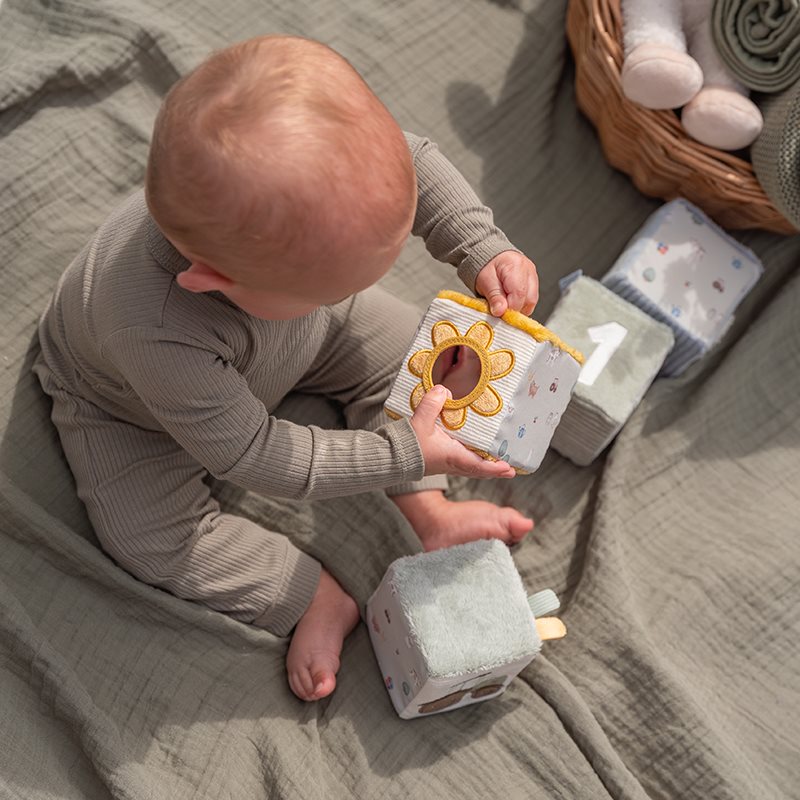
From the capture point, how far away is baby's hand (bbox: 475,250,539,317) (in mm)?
969

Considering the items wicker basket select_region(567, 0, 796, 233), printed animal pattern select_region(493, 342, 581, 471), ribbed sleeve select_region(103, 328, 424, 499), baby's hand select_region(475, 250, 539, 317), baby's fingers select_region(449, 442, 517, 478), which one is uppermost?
wicker basket select_region(567, 0, 796, 233)

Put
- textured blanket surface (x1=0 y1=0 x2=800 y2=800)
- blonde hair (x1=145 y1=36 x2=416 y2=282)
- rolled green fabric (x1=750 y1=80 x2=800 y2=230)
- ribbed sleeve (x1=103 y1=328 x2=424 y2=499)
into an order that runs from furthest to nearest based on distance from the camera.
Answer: rolled green fabric (x1=750 y1=80 x2=800 y2=230), textured blanket surface (x1=0 y1=0 x2=800 y2=800), ribbed sleeve (x1=103 y1=328 x2=424 y2=499), blonde hair (x1=145 y1=36 x2=416 y2=282)

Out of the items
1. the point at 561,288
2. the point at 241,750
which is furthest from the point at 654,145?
the point at 241,750

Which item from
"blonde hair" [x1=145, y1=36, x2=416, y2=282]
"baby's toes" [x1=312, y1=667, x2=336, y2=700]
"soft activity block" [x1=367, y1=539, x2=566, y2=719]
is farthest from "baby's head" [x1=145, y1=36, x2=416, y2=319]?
"baby's toes" [x1=312, y1=667, x2=336, y2=700]

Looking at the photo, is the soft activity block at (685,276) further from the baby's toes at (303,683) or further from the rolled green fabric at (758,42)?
the baby's toes at (303,683)

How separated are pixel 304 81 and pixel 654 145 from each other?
66 centimetres

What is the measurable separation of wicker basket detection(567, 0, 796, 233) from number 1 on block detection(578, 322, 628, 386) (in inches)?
9.8

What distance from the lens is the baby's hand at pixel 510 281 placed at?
969 mm

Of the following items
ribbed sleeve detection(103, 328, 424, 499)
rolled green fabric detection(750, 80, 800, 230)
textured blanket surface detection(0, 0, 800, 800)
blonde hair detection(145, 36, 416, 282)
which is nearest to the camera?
blonde hair detection(145, 36, 416, 282)

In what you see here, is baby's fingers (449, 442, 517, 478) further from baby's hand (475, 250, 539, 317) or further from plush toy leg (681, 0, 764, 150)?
plush toy leg (681, 0, 764, 150)

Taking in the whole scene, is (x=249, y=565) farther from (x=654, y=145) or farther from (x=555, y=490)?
(x=654, y=145)

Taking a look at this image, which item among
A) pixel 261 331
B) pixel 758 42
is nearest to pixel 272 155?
pixel 261 331

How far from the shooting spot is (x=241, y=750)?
3.17ft

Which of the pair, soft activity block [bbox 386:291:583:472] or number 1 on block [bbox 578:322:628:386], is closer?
soft activity block [bbox 386:291:583:472]
